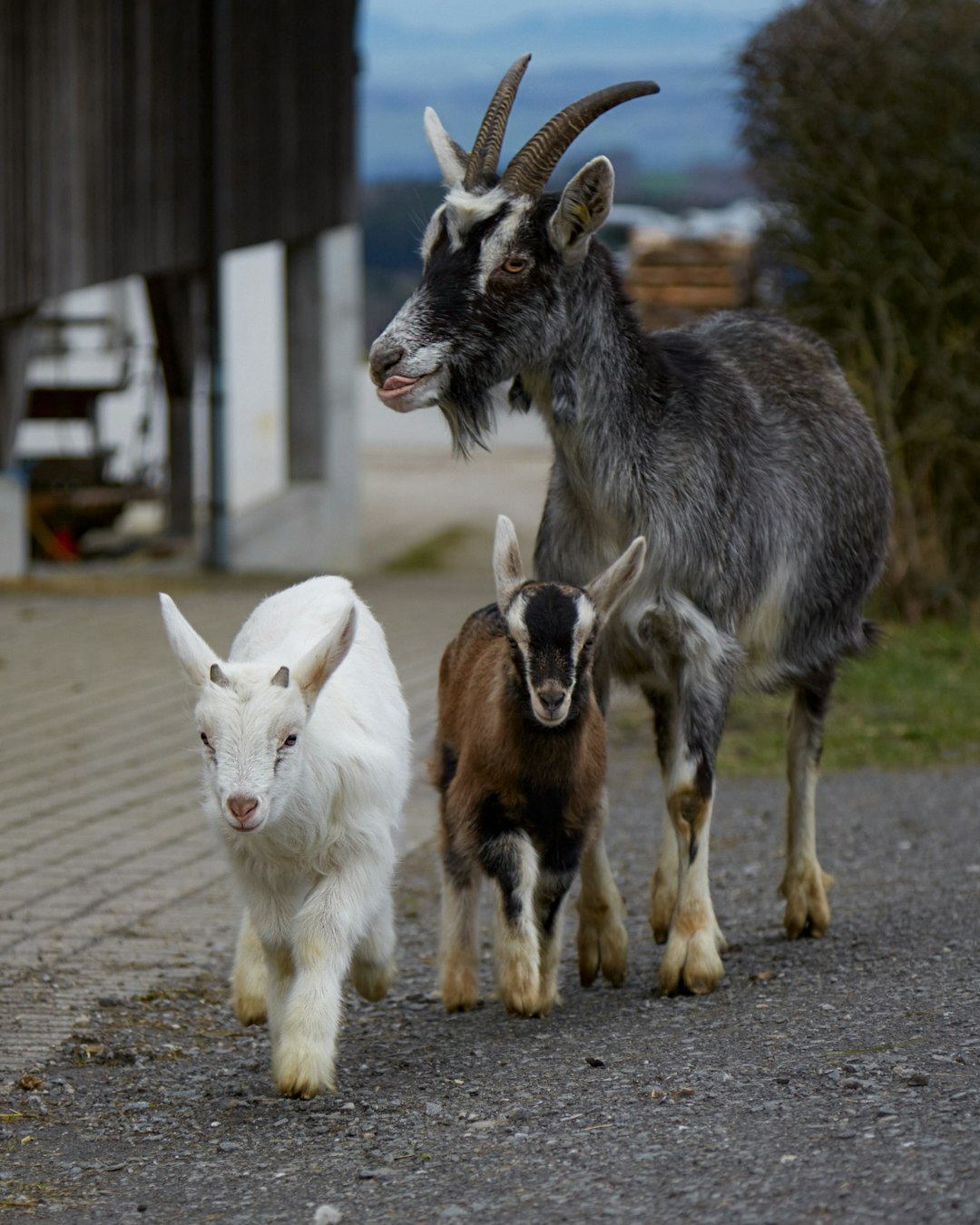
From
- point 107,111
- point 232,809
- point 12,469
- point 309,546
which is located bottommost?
point 309,546

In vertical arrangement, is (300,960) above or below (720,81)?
below

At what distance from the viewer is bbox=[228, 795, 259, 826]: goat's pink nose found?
181 inches

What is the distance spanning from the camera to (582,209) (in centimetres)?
571

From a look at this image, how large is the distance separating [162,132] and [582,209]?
1282 centimetres

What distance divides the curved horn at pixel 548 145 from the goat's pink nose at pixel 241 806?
2.13 m

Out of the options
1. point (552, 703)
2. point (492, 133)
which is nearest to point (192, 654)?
point (552, 703)

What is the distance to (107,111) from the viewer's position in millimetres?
16891

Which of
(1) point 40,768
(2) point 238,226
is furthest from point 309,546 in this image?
(1) point 40,768

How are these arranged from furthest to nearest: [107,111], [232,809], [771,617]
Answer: [107,111], [771,617], [232,809]

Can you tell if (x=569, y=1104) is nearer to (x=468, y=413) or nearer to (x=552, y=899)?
(x=552, y=899)

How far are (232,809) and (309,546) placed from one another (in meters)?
15.2

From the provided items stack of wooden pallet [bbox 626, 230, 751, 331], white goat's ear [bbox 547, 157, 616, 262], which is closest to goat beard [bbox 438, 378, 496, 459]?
white goat's ear [bbox 547, 157, 616, 262]

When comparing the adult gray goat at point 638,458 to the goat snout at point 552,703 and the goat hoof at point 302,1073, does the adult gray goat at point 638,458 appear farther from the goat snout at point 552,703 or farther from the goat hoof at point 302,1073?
the goat hoof at point 302,1073

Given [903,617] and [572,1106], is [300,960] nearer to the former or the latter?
[572,1106]
